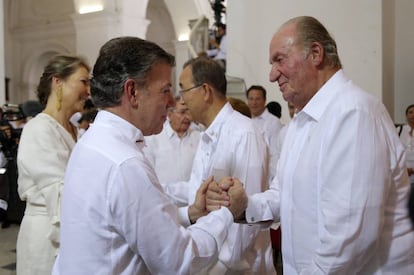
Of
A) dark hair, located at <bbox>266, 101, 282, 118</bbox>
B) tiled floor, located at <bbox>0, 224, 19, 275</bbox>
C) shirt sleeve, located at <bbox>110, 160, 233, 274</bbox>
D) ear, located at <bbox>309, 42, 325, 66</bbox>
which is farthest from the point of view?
dark hair, located at <bbox>266, 101, 282, 118</bbox>

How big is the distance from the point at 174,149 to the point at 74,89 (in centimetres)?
167

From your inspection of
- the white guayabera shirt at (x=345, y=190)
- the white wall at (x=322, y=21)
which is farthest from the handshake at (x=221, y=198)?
the white wall at (x=322, y=21)

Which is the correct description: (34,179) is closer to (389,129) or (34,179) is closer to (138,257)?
(138,257)

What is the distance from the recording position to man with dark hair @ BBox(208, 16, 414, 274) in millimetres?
1654

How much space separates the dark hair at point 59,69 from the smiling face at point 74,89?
0.08 feet

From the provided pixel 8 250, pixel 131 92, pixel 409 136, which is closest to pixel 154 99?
pixel 131 92

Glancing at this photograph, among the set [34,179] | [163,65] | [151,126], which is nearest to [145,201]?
[151,126]

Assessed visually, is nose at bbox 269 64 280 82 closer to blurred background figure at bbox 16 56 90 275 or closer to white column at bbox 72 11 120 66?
blurred background figure at bbox 16 56 90 275

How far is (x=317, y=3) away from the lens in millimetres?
6527

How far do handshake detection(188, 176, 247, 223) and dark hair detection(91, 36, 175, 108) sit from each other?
0.64 meters

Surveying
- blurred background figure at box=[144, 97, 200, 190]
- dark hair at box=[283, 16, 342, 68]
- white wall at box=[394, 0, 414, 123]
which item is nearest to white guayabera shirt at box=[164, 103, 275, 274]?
dark hair at box=[283, 16, 342, 68]

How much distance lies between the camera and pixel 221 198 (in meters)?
2.10

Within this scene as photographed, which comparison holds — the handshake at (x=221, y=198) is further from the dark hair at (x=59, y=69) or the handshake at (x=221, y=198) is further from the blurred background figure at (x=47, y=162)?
the dark hair at (x=59, y=69)

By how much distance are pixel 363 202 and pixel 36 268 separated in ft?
5.39
